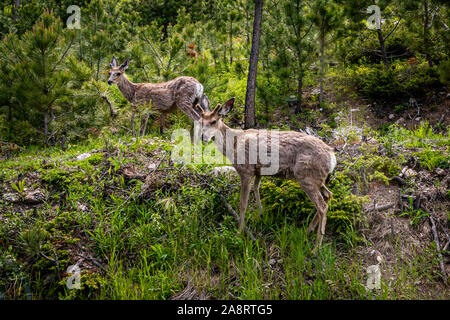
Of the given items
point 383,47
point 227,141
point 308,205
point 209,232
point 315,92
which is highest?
point 383,47

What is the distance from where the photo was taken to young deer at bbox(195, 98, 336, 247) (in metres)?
4.20

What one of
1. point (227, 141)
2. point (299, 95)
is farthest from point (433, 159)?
point (299, 95)

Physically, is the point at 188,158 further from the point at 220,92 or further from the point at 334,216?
the point at 220,92

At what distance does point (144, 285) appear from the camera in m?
3.96

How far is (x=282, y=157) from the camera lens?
439 centimetres

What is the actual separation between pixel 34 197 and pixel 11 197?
333mm

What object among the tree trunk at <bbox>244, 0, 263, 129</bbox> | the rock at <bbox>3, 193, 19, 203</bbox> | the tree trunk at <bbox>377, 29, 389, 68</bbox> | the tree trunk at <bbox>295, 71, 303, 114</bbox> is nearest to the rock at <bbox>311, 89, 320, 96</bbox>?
the tree trunk at <bbox>295, 71, 303, 114</bbox>

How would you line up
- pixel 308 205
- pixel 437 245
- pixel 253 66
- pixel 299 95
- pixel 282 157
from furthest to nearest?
pixel 299 95
pixel 253 66
pixel 308 205
pixel 282 157
pixel 437 245

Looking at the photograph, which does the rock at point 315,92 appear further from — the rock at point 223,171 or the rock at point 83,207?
the rock at point 83,207

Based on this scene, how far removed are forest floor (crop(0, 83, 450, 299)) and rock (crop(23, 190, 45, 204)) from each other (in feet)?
Answer: 0.08

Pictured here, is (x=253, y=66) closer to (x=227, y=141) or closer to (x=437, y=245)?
(x=227, y=141)

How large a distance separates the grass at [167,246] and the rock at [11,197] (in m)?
0.11

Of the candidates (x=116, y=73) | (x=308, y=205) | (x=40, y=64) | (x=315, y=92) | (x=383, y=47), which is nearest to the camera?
(x=308, y=205)

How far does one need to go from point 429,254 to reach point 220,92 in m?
6.64
